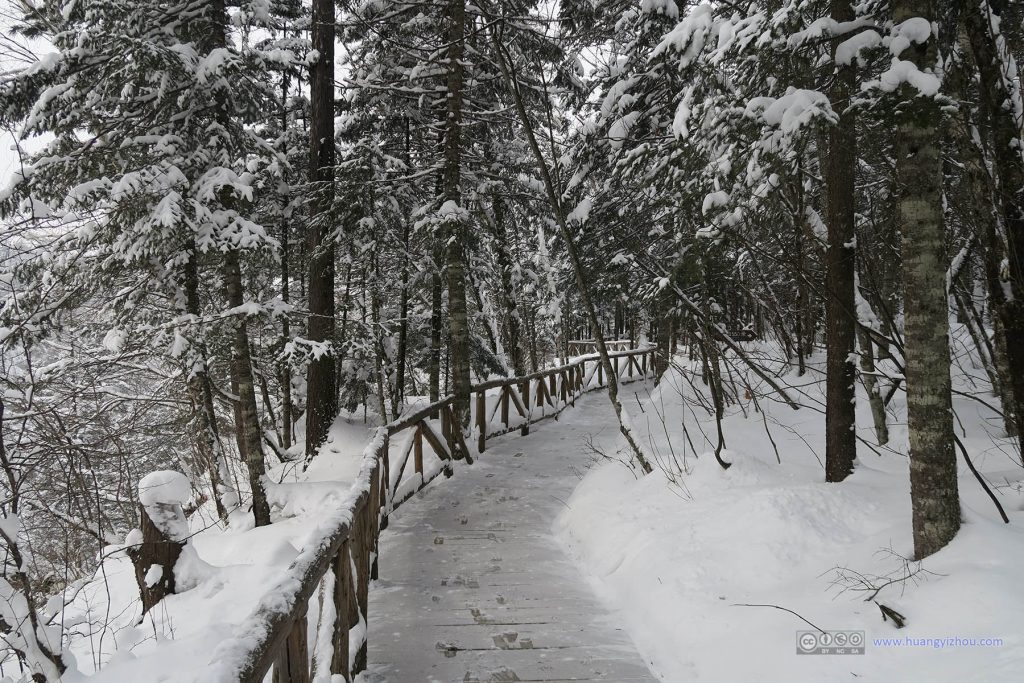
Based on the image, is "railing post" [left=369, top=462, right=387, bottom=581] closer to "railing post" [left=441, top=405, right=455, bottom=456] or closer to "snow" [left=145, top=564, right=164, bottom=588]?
"snow" [left=145, top=564, right=164, bottom=588]

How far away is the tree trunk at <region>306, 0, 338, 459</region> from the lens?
9.63 m

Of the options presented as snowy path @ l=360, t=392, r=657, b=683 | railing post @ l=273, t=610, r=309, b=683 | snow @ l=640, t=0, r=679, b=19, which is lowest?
snowy path @ l=360, t=392, r=657, b=683

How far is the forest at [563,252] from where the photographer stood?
349 centimetres

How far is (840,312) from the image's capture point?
5.19 metres

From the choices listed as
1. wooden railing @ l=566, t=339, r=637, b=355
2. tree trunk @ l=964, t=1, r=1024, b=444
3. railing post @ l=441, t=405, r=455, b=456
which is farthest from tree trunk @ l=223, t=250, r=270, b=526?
wooden railing @ l=566, t=339, r=637, b=355

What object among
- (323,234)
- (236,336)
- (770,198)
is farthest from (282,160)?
(770,198)

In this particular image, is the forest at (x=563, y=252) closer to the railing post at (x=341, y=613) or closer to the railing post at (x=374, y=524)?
the railing post at (x=341, y=613)

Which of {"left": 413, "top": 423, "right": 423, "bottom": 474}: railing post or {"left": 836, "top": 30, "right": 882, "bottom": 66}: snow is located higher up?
{"left": 836, "top": 30, "right": 882, "bottom": 66}: snow

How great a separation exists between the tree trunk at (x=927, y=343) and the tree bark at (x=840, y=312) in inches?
64.3

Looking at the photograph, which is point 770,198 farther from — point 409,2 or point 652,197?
point 409,2

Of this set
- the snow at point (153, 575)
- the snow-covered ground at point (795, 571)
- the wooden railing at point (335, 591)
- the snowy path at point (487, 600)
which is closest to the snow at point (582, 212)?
the wooden railing at point (335, 591)

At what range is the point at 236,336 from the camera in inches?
309

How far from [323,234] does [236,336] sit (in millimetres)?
3389

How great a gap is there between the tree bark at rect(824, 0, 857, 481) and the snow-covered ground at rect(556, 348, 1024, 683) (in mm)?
296
